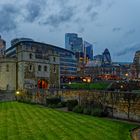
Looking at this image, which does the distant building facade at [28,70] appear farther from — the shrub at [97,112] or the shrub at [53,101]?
the shrub at [97,112]

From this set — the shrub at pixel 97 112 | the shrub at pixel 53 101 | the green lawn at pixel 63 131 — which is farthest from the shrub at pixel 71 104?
the green lawn at pixel 63 131

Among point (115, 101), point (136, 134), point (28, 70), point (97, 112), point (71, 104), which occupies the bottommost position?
point (136, 134)

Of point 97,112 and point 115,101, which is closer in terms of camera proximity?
point 115,101

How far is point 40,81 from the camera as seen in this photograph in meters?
73.7

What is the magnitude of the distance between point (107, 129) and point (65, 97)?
21229mm

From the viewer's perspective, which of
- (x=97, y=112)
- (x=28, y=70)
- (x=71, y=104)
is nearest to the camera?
(x=97, y=112)

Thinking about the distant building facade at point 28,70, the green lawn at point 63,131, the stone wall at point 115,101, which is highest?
the distant building facade at point 28,70

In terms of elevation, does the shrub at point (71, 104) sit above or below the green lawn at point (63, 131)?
above

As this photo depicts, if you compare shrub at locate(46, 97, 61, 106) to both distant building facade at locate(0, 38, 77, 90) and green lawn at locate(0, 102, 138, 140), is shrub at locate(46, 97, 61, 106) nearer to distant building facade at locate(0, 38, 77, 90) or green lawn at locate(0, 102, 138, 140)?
green lawn at locate(0, 102, 138, 140)

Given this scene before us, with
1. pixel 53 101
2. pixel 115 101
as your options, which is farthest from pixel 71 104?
pixel 115 101

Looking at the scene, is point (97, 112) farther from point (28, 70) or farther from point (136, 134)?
point (28, 70)

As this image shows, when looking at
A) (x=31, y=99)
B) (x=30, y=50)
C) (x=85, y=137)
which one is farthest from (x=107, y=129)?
(x=30, y=50)

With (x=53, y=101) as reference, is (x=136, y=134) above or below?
below

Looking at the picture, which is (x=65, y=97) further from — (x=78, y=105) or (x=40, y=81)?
(x=40, y=81)
